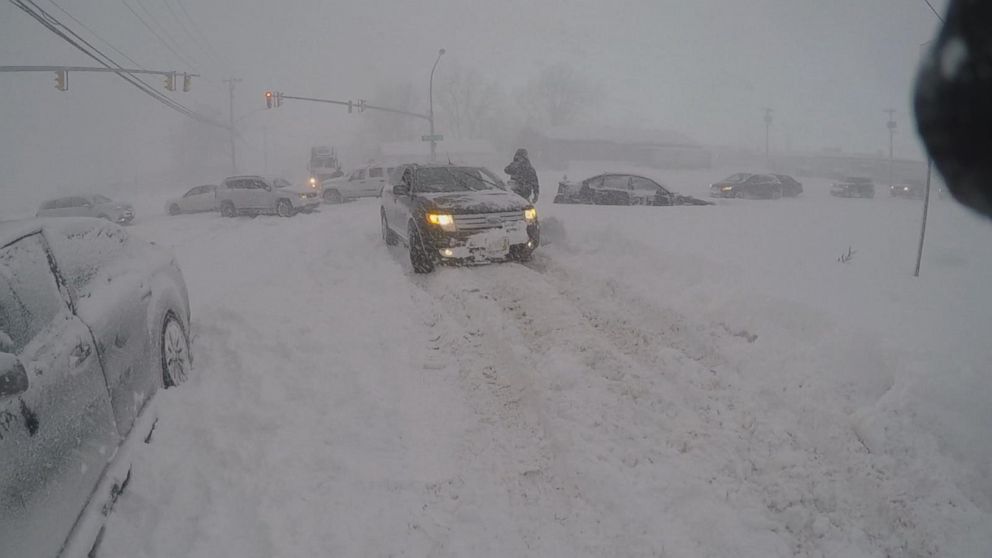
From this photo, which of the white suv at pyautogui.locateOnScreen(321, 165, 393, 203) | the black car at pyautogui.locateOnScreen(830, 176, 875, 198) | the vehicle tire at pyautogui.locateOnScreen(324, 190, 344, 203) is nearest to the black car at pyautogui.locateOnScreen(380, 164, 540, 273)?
the white suv at pyautogui.locateOnScreen(321, 165, 393, 203)

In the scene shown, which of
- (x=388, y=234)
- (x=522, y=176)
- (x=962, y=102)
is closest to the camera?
(x=962, y=102)

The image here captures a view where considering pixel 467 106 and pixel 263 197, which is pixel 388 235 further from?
pixel 467 106

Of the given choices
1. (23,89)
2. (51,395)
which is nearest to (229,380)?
(51,395)

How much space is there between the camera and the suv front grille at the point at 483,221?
8117 mm

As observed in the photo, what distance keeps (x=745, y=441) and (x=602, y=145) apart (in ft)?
208

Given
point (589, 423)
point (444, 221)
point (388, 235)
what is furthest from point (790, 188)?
point (589, 423)

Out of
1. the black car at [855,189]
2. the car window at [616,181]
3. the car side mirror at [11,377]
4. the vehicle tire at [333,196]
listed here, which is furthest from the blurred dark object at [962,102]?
the black car at [855,189]

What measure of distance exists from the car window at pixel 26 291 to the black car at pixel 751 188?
28.0 metres

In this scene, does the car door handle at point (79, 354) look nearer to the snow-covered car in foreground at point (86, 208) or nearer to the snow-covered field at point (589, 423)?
the snow-covered field at point (589, 423)

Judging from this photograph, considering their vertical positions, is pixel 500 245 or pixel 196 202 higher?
pixel 500 245

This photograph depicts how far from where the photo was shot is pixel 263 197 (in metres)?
22.3

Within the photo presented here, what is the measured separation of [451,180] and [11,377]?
787 centimetres

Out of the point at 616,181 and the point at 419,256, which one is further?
the point at 616,181

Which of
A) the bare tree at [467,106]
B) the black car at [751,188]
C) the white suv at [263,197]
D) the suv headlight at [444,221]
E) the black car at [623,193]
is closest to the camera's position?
the suv headlight at [444,221]
